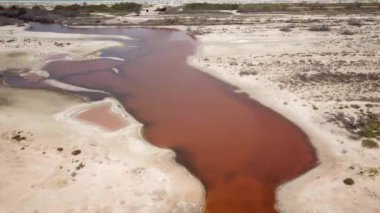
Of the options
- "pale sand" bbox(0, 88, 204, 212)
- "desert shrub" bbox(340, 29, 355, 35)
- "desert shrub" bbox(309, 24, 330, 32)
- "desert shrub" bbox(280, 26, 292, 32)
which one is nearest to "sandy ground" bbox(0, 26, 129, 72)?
"pale sand" bbox(0, 88, 204, 212)

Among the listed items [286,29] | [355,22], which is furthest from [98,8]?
[355,22]

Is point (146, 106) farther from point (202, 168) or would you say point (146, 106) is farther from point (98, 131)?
point (202, 168)

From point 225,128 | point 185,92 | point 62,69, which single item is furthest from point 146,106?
point 62,69

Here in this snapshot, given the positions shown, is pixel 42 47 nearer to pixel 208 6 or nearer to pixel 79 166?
pixel 79 166

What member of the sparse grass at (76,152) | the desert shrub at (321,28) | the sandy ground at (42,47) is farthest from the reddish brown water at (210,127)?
the desert shrub at (321,28)

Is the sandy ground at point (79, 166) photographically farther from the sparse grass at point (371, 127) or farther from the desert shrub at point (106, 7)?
the desert shrub at point (106, 7)

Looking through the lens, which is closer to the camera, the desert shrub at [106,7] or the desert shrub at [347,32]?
the desert shrub at [347,32]

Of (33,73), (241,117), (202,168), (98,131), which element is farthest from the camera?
(33,73)
